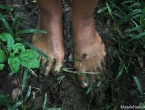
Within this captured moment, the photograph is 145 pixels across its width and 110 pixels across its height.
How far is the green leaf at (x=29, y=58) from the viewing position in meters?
1.51

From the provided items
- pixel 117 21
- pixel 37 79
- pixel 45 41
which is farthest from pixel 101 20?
pixel 37 79

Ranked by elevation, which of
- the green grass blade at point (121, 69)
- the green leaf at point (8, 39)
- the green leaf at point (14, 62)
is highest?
the green leaf at point (8, 39)

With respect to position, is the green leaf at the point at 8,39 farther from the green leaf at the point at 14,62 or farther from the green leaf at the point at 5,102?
the green leaf at the point at 5,102

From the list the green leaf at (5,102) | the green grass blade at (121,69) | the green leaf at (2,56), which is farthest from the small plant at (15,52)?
the green grass blade at (121,69)

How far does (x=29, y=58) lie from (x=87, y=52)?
1.24 ft

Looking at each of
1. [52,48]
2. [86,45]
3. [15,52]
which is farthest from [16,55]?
[86,45]

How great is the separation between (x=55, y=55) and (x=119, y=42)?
448 mm

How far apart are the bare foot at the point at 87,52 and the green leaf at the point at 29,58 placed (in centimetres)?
29

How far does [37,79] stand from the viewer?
5.73 feet

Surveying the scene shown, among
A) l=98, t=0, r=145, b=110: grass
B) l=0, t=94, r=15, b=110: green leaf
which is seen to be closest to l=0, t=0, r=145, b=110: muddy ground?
l=98, t=0, r=145, b=110: grass

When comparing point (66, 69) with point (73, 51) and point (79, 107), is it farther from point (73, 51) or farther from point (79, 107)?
point (79, 107)

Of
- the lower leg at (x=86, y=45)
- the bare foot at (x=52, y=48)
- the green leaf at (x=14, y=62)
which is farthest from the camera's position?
the bare foot at (x=52, y=48)

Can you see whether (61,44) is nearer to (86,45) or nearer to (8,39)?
(86,45)

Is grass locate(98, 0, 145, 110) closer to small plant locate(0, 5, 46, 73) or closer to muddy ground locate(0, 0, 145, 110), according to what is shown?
muddy ground locate(0, 0, 145, 110)
